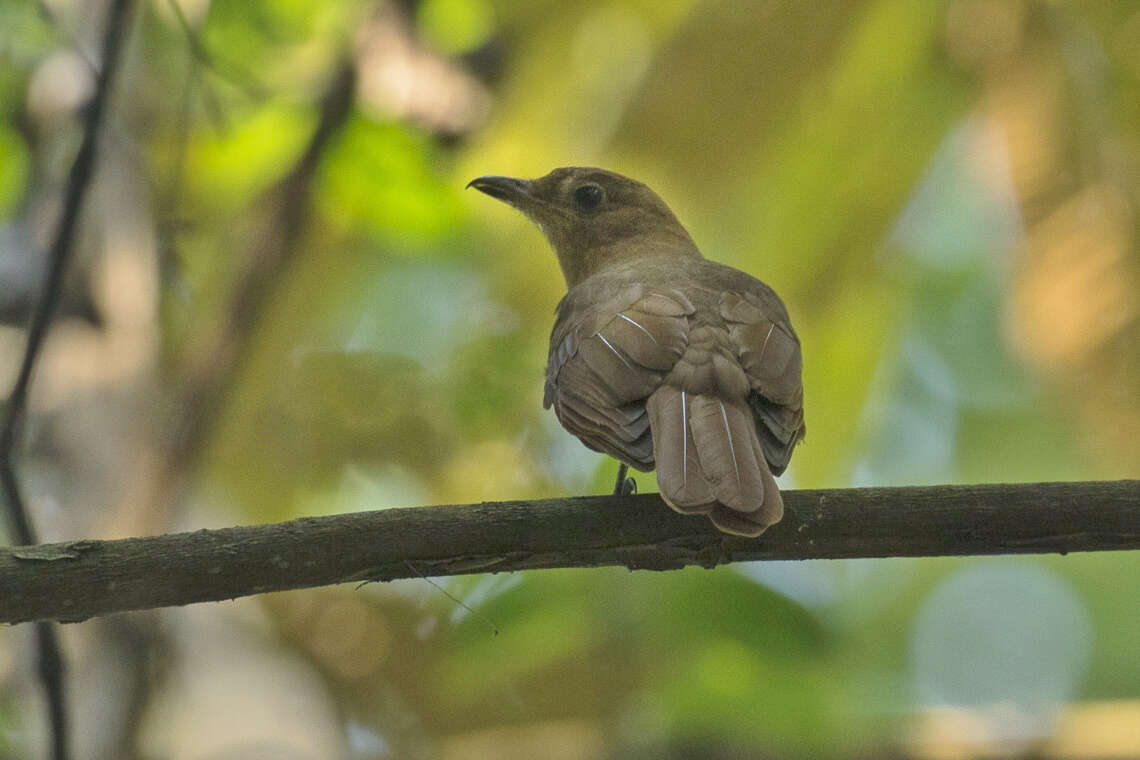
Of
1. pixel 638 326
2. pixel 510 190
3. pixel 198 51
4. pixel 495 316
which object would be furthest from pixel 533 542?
pixel 495 316

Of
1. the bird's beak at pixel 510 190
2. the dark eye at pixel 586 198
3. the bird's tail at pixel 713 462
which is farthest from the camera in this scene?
the dark eye at pixel 586 198

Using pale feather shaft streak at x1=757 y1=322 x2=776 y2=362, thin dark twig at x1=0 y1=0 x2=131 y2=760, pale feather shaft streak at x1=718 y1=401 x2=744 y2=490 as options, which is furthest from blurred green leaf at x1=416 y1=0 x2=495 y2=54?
pale feather shaft streak at x1=718 y1=401 x2=744 y2=490

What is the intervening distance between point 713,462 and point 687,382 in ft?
1.51

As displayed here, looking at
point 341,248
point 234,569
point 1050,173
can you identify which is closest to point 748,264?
point 1050,173

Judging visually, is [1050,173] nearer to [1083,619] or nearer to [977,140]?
[977,140]

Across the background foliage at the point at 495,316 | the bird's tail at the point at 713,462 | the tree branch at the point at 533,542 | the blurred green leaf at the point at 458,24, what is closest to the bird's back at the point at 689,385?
the bird's tail at the point at 713,462

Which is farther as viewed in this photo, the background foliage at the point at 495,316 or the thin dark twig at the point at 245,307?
the thin dark twig at the point at 245,307

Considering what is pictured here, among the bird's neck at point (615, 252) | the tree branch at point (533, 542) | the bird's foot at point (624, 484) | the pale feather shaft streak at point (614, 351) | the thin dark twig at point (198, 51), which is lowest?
the tree branch at point (533, 542)

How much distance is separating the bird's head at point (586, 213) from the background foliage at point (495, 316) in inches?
19.3

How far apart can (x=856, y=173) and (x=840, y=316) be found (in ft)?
2.23

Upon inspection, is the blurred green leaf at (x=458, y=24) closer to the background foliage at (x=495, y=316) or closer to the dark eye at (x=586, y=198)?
the background foliage at (x=495, y=316)

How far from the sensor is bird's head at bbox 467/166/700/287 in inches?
203

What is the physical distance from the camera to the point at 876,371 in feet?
19.2

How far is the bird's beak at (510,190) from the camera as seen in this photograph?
5.11 meters
